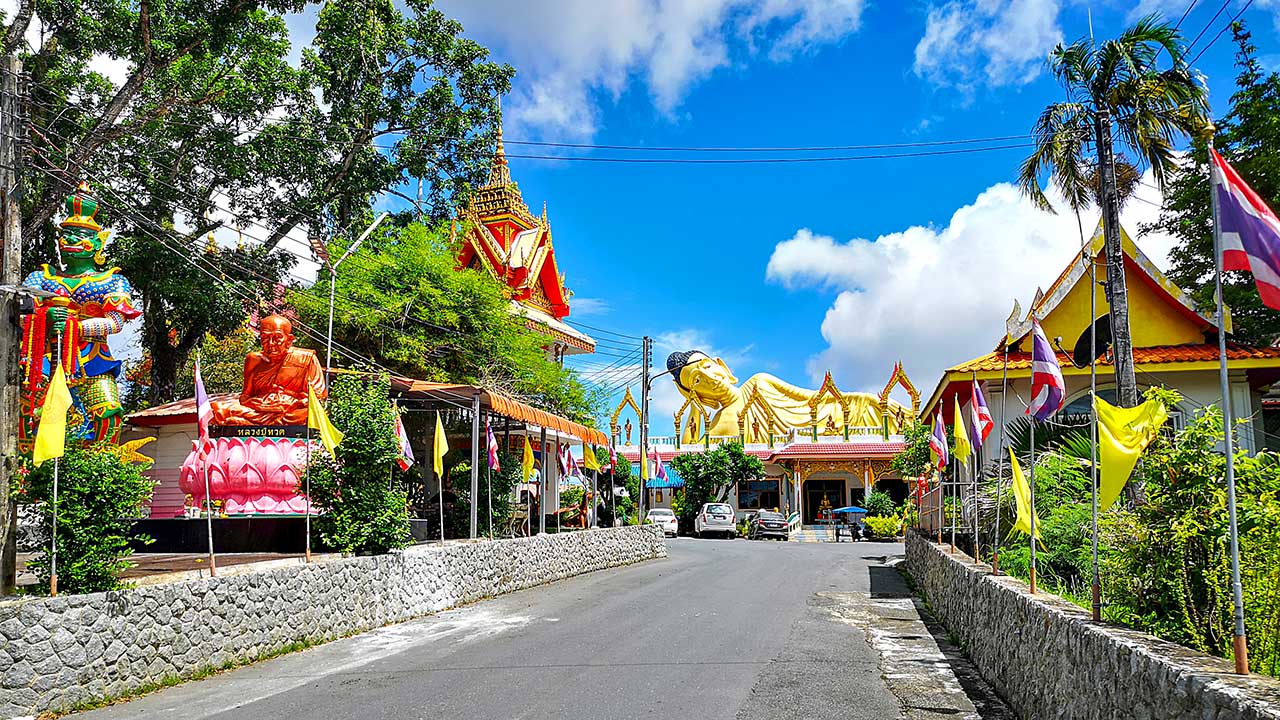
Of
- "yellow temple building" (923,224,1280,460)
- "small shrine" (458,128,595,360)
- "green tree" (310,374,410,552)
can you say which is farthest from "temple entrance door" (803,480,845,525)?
"green tree" (310,374,410,552)

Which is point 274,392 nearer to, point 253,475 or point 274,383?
point 274,383

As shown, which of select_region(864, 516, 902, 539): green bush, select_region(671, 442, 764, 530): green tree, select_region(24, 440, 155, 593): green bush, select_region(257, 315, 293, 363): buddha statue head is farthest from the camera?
select_region(671, 442, 764, 530): green tree

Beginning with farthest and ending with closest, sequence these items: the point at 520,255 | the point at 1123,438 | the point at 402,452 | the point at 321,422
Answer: the point at 520,255, the point at 402,452, the point at 321,422, the point at 1123,438

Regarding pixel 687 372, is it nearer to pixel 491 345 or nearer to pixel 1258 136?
pixel 491 345

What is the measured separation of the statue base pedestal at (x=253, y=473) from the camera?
16875mm

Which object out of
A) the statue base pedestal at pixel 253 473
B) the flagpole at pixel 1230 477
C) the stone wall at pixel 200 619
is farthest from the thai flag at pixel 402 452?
the flagpole at pixel 1230 477

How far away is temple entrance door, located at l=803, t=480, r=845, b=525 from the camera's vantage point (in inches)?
1781

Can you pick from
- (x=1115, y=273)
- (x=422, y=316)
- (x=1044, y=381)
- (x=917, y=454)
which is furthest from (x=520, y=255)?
(x=1044, y=381)

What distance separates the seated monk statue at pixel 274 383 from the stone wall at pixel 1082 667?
13286mm

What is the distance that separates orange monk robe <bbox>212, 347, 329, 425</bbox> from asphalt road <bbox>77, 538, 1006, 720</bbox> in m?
5.89

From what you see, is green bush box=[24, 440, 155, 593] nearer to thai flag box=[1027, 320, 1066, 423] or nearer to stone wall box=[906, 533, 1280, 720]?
stone wall box=[906, 533, 1280, 720]

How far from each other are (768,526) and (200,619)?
1220 inches

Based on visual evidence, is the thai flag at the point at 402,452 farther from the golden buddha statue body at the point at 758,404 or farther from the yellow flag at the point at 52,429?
the golden buddha statue body at the point at 758,404

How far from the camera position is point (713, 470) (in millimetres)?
41156
